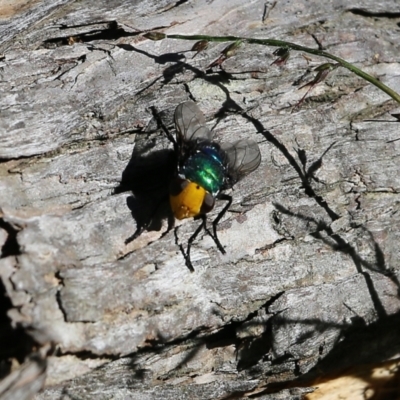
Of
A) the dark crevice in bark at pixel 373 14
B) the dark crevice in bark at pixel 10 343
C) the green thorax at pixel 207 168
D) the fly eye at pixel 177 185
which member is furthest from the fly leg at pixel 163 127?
the dark crevice in bark at pixel 373 14

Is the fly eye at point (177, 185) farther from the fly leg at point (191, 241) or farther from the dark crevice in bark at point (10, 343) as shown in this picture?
the dark crevice in bark at point (10, 343)

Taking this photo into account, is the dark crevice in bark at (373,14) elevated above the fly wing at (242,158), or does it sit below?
above

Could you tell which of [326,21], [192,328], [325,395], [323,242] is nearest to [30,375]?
[192,328]

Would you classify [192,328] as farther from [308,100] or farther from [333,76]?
[333,76]

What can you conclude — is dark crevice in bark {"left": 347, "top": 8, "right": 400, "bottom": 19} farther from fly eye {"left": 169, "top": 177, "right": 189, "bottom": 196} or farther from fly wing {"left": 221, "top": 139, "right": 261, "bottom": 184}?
fly eye {"left": 169, "top": 177, "right": 189, "bottom": 196}

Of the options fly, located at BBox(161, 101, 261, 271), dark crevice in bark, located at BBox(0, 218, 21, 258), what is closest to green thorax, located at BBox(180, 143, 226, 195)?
fly, located at BBox(161, 101, 261, 271)

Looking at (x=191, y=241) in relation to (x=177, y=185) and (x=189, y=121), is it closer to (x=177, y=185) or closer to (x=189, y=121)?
(x=177, y=185)

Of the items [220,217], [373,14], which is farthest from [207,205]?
[373,14]

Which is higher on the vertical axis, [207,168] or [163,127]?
[163,127]
